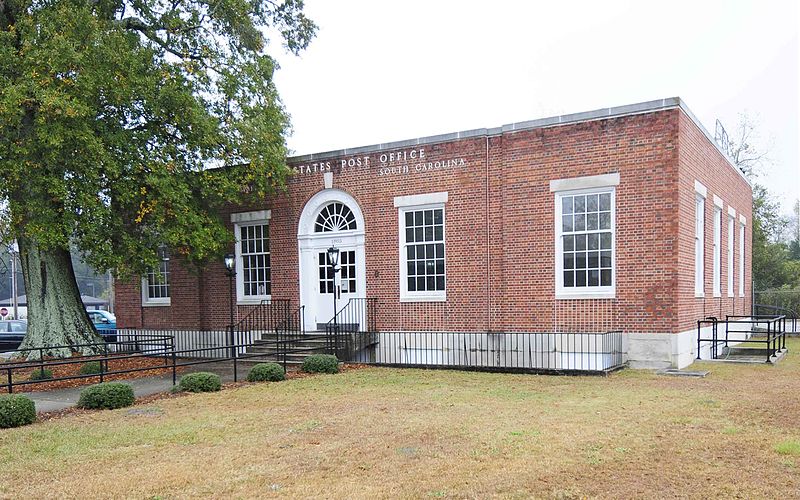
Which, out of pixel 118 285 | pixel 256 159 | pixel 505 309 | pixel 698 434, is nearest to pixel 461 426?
pixel 698 434

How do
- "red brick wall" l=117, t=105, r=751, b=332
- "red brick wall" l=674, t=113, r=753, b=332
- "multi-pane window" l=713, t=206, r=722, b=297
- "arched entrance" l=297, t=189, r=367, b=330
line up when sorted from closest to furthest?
1. "red brick wall" l=117, t=105, r=751, b=332
2. "red brick wall" l=674, t=113, r=753, b=332
3. "arched entrance" l=297, t=189, r=367, b=330
4. "multi-pane window" l=713, t=206, r=722, b=297

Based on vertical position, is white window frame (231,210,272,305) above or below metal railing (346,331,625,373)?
above

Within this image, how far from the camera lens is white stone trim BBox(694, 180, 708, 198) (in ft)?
49.9

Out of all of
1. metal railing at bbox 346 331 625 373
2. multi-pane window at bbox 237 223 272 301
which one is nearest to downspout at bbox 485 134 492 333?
metal railing at bbox 346 331 625 373

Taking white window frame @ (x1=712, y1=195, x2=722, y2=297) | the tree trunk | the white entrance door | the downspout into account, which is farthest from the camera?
white window frame @ (x1=712, y1=195, x2=722, y2=297)

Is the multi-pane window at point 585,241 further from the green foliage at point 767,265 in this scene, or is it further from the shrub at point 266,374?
the green foliage at point 767,265

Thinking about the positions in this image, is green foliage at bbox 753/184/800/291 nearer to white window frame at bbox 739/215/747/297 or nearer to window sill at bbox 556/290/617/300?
white window frame at bbox 739/215/747/297

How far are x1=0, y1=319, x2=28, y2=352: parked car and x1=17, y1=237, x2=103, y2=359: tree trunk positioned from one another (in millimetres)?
6565

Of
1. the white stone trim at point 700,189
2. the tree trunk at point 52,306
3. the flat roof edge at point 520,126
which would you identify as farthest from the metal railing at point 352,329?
the white stone trim at point 700,189

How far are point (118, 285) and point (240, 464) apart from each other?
1722 cm

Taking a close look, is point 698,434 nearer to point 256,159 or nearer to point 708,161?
point 708,161

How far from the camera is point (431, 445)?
7168 millimetres

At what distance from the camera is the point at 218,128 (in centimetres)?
1590

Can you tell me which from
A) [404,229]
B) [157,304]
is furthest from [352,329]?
[157,304]
